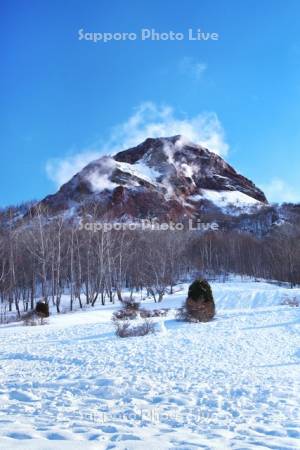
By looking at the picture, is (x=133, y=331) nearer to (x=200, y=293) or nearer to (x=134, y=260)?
(x=200, y=293)

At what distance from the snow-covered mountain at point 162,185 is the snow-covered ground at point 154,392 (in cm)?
7859

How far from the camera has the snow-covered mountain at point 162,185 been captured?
4537 inches

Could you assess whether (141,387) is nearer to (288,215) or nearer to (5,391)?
(5,391)

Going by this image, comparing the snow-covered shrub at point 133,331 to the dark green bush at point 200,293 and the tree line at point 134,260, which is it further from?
the tree line at point 134,260

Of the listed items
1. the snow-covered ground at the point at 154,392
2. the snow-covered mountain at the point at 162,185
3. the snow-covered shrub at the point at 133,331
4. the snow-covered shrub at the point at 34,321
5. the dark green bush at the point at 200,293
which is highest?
the snow-covered mountain at the point at 162,185

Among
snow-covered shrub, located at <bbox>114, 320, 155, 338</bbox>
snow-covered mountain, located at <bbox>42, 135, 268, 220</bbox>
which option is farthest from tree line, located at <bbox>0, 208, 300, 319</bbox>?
snow-covered mountain, located at <bbox>42, 135, 268, 220</bbox>

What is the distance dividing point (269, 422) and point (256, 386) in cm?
192

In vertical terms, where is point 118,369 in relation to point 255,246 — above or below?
below

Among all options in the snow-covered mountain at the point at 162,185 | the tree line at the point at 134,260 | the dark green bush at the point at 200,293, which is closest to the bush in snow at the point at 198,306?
the dark green bush at the point at 200,293

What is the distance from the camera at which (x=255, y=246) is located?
71.4 metres

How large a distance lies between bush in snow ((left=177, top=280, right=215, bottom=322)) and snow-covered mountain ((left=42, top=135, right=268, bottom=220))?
71155 mm

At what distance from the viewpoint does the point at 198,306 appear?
62.6 ft

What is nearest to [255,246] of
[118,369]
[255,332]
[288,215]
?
[288,215]

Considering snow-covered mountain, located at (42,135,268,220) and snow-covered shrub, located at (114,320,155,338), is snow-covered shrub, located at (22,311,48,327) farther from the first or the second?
snow-covered mountain, located at (42,135,268,220)
